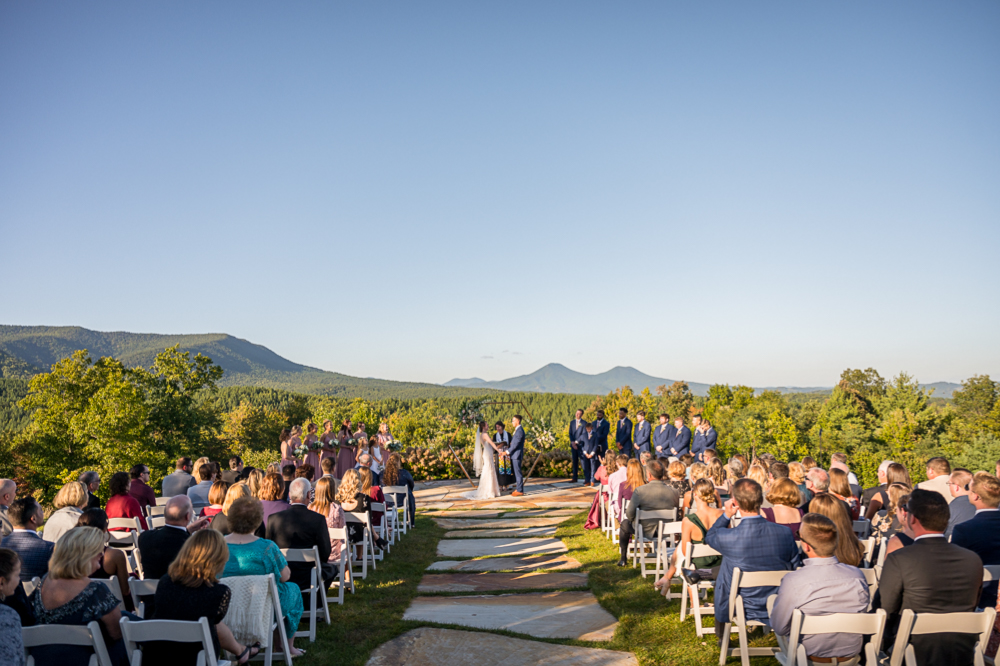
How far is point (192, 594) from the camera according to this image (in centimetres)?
310

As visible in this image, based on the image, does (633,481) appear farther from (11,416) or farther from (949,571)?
(11,416)

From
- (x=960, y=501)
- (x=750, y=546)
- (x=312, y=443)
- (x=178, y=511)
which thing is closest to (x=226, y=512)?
(x=178, y=511)

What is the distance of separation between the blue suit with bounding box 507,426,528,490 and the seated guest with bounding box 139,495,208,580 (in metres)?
8.75

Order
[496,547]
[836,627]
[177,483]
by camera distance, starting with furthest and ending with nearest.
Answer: [496,547] < [177,483] < [836,627]

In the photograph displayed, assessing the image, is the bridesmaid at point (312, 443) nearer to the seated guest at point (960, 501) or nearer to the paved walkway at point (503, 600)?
the paved walkway at point (503, 600)

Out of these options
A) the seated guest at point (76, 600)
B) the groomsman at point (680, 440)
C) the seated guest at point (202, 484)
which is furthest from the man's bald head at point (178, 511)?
the groomsman at point (680, 440)

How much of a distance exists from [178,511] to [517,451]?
29.9ft

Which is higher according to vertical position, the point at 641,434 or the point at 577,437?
the point at 641,434

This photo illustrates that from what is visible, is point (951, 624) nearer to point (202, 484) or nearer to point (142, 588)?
point (142, 588)

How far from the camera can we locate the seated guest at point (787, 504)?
4652 mm

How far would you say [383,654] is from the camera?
4.30 meters

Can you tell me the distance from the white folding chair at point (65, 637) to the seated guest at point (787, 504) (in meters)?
4.39

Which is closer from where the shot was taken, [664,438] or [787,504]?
[787,504]

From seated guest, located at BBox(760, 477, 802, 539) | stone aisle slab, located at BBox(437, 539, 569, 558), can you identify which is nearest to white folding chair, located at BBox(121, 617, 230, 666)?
seated guest, located at BBox(760, 477, 802, 539)
